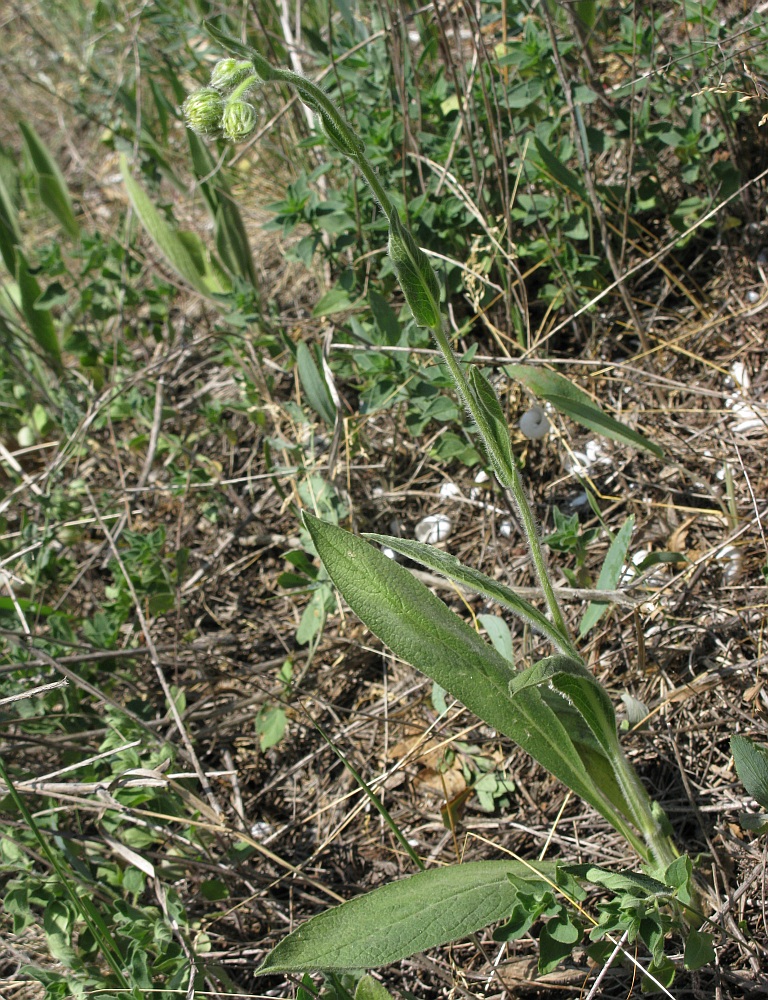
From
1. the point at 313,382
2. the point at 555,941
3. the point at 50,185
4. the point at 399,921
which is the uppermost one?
the point at 50,185

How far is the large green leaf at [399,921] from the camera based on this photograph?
1.28 m

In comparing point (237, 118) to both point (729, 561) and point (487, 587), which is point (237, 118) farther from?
point (729, 561)

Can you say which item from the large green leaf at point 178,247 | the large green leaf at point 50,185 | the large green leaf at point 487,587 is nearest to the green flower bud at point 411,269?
the large green leaf at point 487,587

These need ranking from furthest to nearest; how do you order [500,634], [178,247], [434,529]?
[178,247] < [434,529] < [500,634]

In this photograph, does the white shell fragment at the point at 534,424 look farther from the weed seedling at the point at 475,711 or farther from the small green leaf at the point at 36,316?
the small green leaf at the point at 36,316

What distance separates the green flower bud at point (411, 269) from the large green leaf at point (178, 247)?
1.70 meters

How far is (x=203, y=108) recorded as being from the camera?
133 centimetres

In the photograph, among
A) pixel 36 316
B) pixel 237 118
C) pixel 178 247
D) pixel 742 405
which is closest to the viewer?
pixel 237 118

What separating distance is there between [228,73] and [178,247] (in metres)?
1.69

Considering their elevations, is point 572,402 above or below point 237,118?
below

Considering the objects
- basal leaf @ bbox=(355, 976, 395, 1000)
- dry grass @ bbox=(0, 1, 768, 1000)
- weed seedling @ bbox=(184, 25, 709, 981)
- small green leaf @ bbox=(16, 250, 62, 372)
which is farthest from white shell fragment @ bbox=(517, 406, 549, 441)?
small green leaf @ bbox=(16, 250, 62, 372)

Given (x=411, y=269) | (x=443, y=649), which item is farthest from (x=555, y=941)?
(x=411, y=269)

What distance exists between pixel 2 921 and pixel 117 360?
174 cm

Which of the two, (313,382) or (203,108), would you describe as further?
(313,382)
